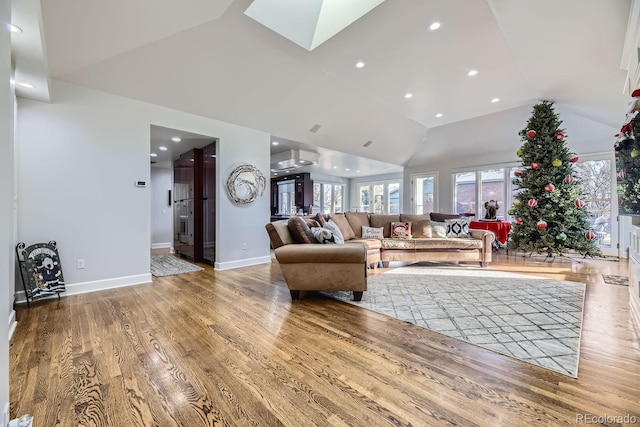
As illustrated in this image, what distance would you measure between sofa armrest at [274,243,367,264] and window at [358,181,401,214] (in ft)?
26.6

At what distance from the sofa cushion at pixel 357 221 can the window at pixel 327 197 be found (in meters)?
5.20

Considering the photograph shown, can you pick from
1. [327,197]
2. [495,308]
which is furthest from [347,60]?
[327,197]

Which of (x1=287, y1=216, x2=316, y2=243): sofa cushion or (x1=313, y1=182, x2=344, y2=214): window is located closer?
(x1=287, y1=216, x2=316, y2=243): sofa cushion

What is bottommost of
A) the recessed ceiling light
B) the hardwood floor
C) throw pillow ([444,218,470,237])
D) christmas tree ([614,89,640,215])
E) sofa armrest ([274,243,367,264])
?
the hardwood floor

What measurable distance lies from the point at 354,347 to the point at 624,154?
9.94 feet

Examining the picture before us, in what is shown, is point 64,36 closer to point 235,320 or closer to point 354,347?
point 235,320

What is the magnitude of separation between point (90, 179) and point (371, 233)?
4.32 metres

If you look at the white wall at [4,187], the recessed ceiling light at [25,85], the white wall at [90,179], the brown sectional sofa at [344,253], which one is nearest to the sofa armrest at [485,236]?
the brown sectional sofa at [344,253]

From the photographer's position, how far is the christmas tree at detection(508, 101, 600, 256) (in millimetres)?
4918

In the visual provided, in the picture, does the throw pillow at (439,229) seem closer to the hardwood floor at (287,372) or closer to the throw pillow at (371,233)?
the throw pillow at (371,233)

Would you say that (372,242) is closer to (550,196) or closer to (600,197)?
(550,196)

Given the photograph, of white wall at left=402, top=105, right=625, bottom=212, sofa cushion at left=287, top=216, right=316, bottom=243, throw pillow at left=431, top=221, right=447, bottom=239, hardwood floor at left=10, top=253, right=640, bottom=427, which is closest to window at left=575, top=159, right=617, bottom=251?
white wall at left=402, top=105, right=625, bottom=212

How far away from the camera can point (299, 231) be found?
131 inches

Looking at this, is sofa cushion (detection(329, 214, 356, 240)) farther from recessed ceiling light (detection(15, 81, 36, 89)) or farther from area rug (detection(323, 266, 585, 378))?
recessed ceiling light (detection(15, 81, 36, 89))
